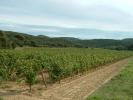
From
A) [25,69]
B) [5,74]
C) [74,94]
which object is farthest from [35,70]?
[74,94]

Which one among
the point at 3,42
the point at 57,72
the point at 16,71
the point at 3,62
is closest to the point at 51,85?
the point at 57,72

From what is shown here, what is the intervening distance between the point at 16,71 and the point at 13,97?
5.20 meters

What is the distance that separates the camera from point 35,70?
15672mm

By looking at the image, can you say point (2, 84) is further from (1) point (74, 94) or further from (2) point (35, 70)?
(1) point (74, 94)

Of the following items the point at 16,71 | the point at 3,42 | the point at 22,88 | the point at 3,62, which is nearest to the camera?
the point at 22,88

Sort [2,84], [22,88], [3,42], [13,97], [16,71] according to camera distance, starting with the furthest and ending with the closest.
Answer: [3,42], [16,71], [2,84], [22,88], [13,97]

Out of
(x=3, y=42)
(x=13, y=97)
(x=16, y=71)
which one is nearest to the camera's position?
(x=13, y=97)

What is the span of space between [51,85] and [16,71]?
2.30m

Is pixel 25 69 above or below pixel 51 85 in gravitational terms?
above

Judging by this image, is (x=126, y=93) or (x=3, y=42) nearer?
(x=126, y=93)

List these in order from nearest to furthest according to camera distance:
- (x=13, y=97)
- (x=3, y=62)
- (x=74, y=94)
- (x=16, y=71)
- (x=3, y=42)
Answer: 1. (x=13, y=97)
2. (x=74, y=94)
3. (x=16, y=71)
4. (x=3, y=62)
5. (x=3, y=42)

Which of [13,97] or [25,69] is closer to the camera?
[13,97]

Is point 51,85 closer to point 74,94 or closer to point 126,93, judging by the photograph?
point 74,94

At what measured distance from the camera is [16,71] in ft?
→ 56.6
